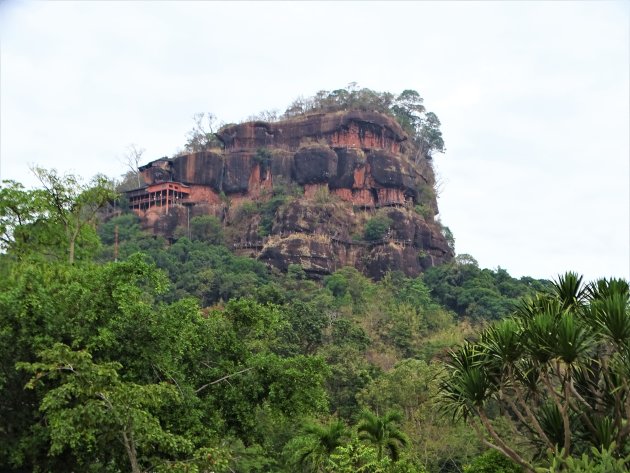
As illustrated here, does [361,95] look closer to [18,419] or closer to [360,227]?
[360,227]

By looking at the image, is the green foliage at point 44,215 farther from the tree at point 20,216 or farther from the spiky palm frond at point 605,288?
the spiky palm frond at point 605,288

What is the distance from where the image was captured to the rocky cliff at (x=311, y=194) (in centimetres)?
5947

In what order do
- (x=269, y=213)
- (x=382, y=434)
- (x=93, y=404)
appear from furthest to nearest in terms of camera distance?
(x=269, y=213) → (x=382, y=434) → (x=93, y=404)

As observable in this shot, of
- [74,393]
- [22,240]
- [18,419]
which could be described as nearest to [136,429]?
[74,393]

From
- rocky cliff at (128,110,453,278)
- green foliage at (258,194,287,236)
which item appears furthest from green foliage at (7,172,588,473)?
green foliage at (258,194,287,236)

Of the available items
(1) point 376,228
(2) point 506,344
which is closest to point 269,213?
(1) point 376,228

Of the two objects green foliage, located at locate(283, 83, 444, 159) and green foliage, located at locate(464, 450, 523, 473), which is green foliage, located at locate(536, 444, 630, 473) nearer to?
green foliage, located at locate(464, 450, 523, 473)

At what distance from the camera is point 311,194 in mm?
62906

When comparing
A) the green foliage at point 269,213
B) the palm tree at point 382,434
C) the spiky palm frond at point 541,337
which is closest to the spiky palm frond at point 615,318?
the spiky palm frond at point 541,337

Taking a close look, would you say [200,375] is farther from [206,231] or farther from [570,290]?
[206,231]

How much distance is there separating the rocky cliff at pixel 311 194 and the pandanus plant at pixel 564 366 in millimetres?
44934

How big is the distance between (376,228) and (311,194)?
234 inches

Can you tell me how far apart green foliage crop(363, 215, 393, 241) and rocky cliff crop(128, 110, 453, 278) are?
0.07 metres

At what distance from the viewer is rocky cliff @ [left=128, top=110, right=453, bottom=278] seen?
5947 centimetres
